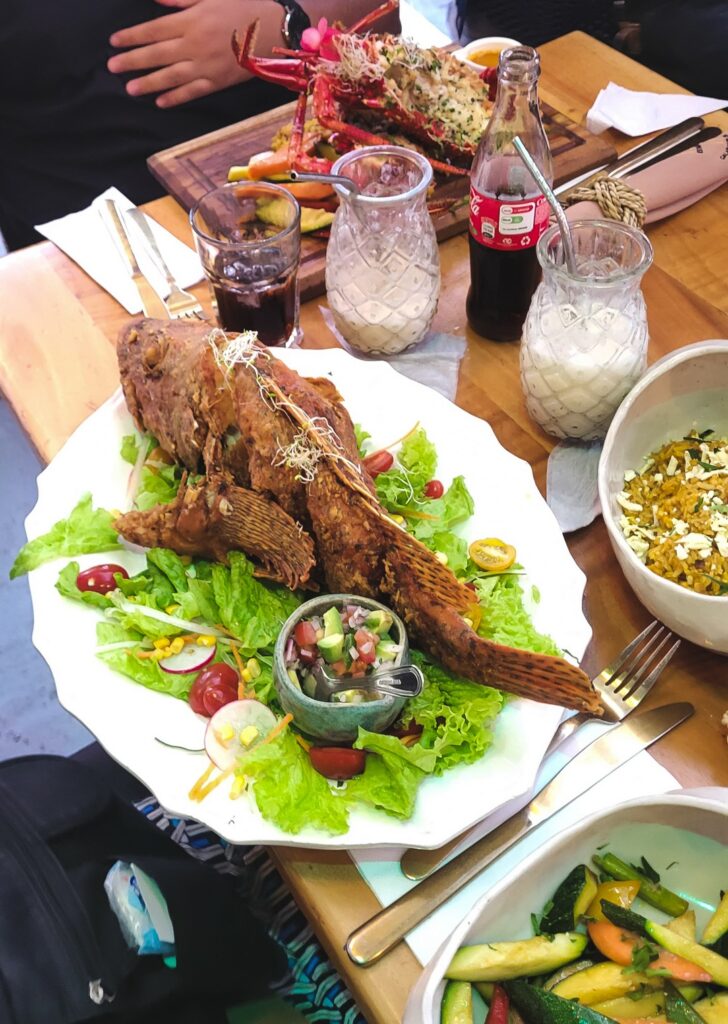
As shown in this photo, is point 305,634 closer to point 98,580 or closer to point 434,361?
point 98,580

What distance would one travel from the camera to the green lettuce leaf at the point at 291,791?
1396mm

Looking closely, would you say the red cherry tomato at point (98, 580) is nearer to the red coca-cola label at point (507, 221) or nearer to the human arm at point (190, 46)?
the red coca-cola label at point (507, 221)

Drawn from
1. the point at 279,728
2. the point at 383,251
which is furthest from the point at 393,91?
the point at 279,728

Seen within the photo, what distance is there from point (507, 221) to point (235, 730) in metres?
1.27

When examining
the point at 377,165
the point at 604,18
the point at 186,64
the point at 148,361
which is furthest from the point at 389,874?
the point at 604,18

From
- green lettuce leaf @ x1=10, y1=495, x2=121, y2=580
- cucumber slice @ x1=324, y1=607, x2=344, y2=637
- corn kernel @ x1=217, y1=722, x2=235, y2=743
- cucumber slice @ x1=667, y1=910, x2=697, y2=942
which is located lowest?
corn kernel @ x1=217, y1=722, x2=235, y2=743

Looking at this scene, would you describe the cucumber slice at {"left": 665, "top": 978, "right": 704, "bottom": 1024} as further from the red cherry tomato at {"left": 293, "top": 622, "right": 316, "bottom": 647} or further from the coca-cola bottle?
the coca-cola bottle

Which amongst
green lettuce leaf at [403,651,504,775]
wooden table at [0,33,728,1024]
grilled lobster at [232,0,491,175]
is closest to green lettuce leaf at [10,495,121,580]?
wooden table at [0,33,728,1024]

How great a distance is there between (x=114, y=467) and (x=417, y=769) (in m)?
0.98

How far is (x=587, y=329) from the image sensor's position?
1.86m

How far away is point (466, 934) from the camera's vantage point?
1104 mm

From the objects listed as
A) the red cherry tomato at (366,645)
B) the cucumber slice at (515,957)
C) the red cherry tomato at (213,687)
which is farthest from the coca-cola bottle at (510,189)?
the cucumber slice at (515,957)

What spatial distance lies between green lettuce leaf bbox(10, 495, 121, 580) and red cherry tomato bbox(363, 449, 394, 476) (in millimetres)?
546

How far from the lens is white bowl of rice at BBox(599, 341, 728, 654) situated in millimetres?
1562
